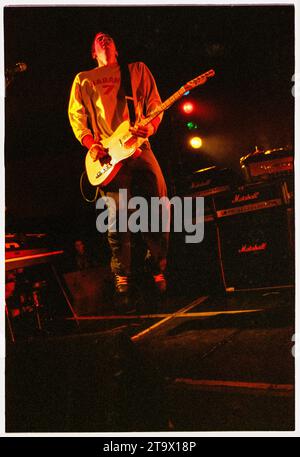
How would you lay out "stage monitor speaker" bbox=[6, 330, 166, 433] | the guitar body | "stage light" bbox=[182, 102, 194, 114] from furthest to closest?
"stage light" bbox=[182, 102, 194, 114]
the guitar body
"stage monitor speaker" bbox=[6, 330, 166, 433]

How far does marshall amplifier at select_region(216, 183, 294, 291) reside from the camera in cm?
271

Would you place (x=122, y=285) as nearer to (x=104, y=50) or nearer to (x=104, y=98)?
(x=104, y=98)

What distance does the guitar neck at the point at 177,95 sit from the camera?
8.01 feet

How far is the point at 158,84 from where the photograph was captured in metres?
2.86

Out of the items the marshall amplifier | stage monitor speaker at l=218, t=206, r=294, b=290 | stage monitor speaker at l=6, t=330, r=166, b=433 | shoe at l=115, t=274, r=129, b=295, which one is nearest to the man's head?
the marshall amplifier

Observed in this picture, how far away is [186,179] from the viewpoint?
312 cm

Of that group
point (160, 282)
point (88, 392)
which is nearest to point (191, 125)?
point (160, 282)

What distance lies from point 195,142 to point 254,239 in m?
1.17

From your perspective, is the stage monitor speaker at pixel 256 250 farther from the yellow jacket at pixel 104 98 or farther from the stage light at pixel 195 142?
the yellow jacket at pixel 104 98

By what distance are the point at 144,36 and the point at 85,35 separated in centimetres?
43

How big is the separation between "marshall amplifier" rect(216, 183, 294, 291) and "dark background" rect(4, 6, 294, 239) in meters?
0.60

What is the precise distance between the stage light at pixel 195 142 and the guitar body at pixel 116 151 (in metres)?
0.99

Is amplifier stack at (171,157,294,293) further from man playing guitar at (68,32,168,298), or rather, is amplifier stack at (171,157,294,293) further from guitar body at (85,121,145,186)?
guitar body at (85,121,145,186)
